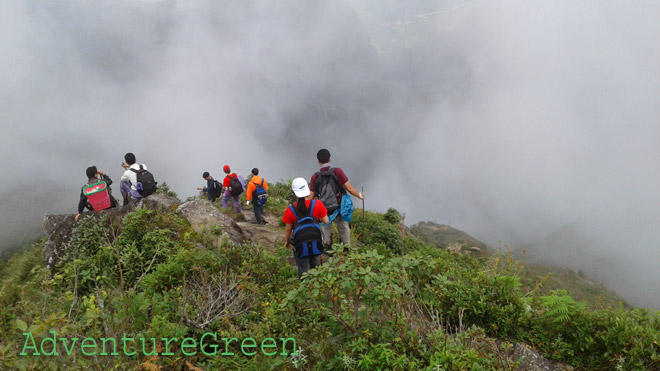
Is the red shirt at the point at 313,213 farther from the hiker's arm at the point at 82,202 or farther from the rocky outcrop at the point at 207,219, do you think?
the hiker's arm at the point at 82,202

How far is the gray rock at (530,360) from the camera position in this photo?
4480mm

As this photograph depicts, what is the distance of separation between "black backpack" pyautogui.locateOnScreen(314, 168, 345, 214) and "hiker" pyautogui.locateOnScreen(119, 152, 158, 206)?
18.9ft

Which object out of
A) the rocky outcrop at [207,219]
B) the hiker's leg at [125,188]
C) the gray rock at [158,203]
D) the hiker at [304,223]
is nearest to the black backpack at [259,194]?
the rocky outcrop at [207,219]

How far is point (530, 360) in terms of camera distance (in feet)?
15.0

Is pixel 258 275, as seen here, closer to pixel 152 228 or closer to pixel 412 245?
pixel 152 228

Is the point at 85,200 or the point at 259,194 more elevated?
the point at 259,194

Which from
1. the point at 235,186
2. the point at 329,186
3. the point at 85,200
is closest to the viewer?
the point at 329,186

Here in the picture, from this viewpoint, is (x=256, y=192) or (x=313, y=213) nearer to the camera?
(x=313, y=213)

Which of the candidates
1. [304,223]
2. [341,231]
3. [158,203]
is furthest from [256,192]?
[304,223]

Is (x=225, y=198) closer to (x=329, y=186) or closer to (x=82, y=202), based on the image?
(x=82, y=202)

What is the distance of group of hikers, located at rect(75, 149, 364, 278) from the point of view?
5.77 m

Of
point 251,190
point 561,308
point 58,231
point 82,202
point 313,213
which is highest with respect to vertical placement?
point 251,190

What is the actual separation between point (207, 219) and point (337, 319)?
611cm

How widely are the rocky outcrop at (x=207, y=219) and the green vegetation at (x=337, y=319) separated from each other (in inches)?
82.6
